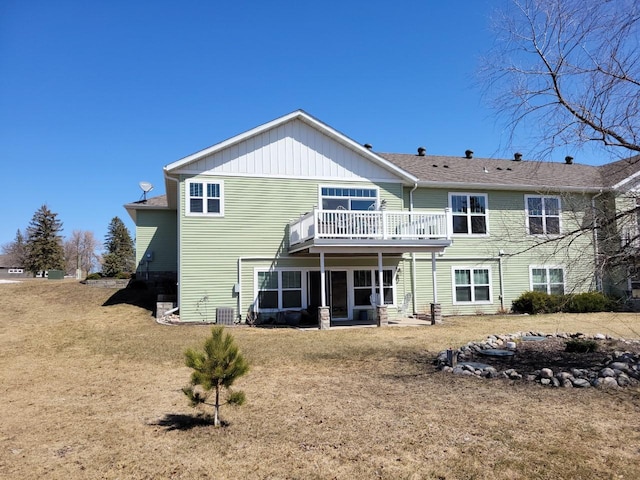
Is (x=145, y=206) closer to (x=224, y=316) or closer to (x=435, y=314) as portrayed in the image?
(x=224, y=316)

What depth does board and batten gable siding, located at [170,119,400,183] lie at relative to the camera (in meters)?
16.4

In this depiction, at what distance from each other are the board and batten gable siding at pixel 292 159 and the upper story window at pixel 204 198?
1.37 feet

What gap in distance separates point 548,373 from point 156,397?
5949mm

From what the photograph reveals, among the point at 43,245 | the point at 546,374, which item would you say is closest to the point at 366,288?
the point at 546,374

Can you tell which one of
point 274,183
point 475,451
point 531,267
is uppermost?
point 274,183

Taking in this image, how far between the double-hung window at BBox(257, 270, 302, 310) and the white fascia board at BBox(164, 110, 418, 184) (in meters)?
4.74

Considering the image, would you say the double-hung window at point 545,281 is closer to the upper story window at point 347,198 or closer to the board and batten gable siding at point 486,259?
the board and batten gable siding at point 486,259

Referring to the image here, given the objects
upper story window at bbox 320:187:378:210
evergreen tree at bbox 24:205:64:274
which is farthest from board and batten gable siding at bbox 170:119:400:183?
evergreen tree at bbox 24:205:64:274

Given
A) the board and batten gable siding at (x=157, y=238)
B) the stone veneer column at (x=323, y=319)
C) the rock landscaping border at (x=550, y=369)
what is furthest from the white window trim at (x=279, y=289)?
the rock landscaping border at (x=550, y=369)

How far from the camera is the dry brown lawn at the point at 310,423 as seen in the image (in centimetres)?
404

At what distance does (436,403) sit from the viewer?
19.4ft

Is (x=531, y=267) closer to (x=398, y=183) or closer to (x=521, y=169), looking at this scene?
(x=521, y=169)

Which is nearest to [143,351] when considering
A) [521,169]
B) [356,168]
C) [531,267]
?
[356,168]

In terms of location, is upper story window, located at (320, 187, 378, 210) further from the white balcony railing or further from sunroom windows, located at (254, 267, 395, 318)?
sunroom windows, located at (254, 267, 395, 318)
